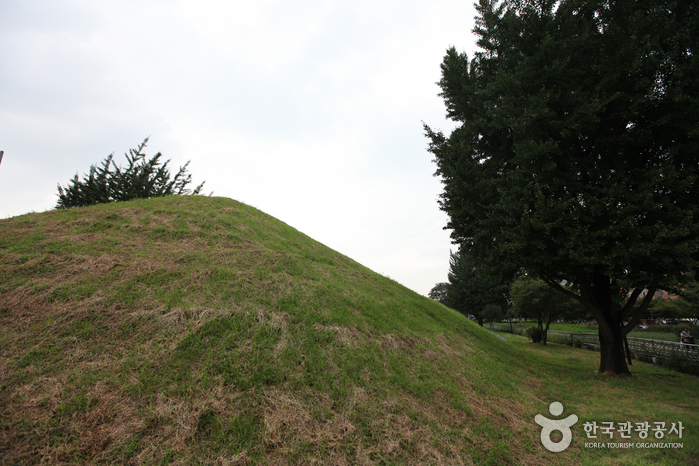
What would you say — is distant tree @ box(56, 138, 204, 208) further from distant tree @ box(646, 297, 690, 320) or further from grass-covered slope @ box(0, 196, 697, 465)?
distant tree @ box(646, 297, 690, 320)

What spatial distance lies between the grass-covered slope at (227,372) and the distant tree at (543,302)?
608 inches

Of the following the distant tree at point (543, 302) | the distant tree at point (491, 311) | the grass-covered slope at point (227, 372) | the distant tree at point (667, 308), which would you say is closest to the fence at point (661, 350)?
the distant tree at point (543, 302)

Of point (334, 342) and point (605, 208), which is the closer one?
point (334, 342)

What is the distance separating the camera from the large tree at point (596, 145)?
26.5 ft

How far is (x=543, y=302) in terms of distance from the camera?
24.1 m

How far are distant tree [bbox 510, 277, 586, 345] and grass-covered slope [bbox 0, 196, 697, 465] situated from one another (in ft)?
50.7

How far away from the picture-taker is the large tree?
8.08 metres

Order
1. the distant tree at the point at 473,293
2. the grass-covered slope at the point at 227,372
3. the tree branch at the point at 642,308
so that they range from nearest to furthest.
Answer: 1. the grass-covered slope at the point at 227,372
2. the tree branch at the point at 642,308
3. the distant tree at the point at 473,293

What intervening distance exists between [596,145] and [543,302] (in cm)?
1826

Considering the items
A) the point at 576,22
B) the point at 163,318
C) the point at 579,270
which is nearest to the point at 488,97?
the point at 576,22

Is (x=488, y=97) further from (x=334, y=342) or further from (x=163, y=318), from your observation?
(x=163, y=318)

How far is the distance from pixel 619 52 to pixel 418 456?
37.1 feet

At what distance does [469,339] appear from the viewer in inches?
420

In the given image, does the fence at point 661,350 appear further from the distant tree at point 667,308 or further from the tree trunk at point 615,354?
the distant tree at point 667,308
